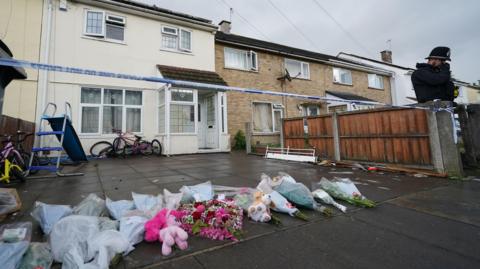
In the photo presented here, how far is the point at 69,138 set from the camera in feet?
16.8

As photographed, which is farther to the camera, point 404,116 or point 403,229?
point 404,116

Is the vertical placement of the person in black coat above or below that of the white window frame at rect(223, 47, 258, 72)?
below

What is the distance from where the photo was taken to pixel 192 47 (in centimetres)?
1057

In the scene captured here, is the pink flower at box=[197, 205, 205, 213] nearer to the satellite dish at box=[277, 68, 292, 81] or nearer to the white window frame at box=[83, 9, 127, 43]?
the white window frame at box=[83, 9, 127, 43]

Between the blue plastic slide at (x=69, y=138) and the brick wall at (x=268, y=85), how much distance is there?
21.9 feet

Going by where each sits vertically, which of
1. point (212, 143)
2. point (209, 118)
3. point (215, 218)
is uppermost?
point (209, 118)

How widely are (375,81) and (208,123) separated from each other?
1618 cm

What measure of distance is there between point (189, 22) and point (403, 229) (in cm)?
Answer: 1132

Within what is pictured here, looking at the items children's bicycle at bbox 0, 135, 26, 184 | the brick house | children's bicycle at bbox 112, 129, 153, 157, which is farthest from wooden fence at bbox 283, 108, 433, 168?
children's bicycle at bbox 0, 135, 26, 184

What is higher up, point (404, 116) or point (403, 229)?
point (404, 116)

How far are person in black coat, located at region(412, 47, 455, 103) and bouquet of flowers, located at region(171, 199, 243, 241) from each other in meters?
4.80

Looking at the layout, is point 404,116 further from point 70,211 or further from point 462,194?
point 70,211

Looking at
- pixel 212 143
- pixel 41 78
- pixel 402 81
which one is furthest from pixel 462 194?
pixel 402 81

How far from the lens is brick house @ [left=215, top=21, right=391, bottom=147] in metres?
11.5
